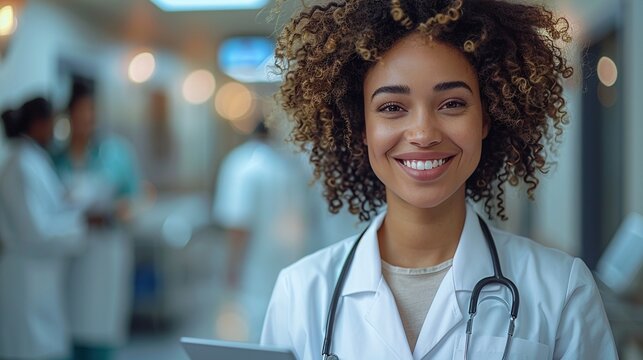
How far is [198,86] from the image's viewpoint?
923 centimetres

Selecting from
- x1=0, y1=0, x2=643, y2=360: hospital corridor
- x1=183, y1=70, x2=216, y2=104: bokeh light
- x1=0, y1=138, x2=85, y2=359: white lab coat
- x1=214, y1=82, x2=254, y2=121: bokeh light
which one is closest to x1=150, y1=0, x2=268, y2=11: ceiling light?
x1=0, y1=0, x2=643, y2=360: hospital corridor

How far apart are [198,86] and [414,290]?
26.6ft

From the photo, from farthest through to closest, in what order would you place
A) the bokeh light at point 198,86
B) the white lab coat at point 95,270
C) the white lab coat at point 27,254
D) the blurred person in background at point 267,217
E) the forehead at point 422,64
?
the bokeh light at point 198,86 → the blurred person in background at point 267,217 → the white lab coat at point 95,270 → the white lab coat at point 27,254 → the forehead at point 422,64

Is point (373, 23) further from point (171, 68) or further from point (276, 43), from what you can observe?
point (171, 68)

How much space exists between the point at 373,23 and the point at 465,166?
0.28m

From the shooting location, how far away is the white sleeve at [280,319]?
144 cm

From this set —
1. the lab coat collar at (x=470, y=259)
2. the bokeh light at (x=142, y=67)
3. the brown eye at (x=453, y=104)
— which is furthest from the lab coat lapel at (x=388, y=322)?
the bokeh light at (x=142, y=67)

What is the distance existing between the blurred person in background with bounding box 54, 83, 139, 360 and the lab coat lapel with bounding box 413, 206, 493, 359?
8.42 feet

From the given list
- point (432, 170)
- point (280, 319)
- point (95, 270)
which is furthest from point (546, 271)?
point (95, 270)

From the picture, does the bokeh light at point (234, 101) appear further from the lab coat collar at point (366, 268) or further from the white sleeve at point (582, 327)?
the white sleeve at point (582, 327)

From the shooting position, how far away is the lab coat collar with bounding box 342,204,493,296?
4.40ft

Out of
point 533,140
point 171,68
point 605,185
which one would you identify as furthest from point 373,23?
point 171,68

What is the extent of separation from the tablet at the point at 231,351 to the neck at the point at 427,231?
35 centimetres

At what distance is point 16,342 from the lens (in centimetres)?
319
